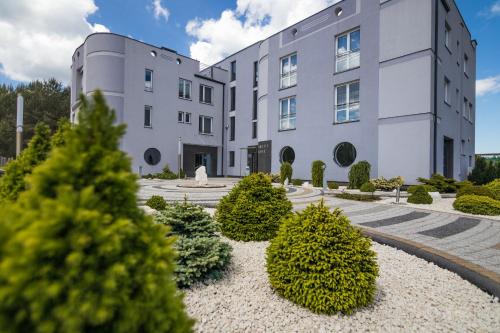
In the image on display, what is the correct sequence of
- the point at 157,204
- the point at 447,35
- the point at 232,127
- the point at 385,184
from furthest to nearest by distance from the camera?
the point at 232,127
the point at 447,35
the point at 385,184
the point at 157,204

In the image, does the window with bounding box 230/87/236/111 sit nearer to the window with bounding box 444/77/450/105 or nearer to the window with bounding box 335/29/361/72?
the window with bounding box 335/29/361/72

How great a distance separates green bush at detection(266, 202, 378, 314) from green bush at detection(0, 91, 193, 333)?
5.66 feet

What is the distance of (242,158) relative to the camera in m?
27.9

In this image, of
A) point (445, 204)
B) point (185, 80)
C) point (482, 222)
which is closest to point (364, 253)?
point (482, 222)

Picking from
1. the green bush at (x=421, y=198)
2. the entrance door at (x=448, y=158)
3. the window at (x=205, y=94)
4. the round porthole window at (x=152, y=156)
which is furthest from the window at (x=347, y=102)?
the round porthole window at (x=152, y=156)

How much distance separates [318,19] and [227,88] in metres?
13.8

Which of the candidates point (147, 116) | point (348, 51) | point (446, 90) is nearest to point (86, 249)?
point (348, 51)

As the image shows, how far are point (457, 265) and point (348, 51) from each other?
16469 mm

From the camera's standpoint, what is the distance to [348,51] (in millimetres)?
17281

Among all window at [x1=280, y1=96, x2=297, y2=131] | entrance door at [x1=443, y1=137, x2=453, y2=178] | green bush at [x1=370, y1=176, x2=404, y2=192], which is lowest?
green bush at [x1=370, y1=176, x2=404, y2=192]

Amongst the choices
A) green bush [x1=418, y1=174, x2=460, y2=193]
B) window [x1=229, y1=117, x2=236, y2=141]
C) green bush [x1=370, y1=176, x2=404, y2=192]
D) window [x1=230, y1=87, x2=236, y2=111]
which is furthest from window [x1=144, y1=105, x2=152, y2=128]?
green bush [x1=418, y1=174, x2=460, y2=193]

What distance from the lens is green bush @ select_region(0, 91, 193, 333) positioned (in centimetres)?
92

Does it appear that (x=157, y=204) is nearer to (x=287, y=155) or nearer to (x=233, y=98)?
(x=287, y=155)

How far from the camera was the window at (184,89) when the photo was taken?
26594mm
